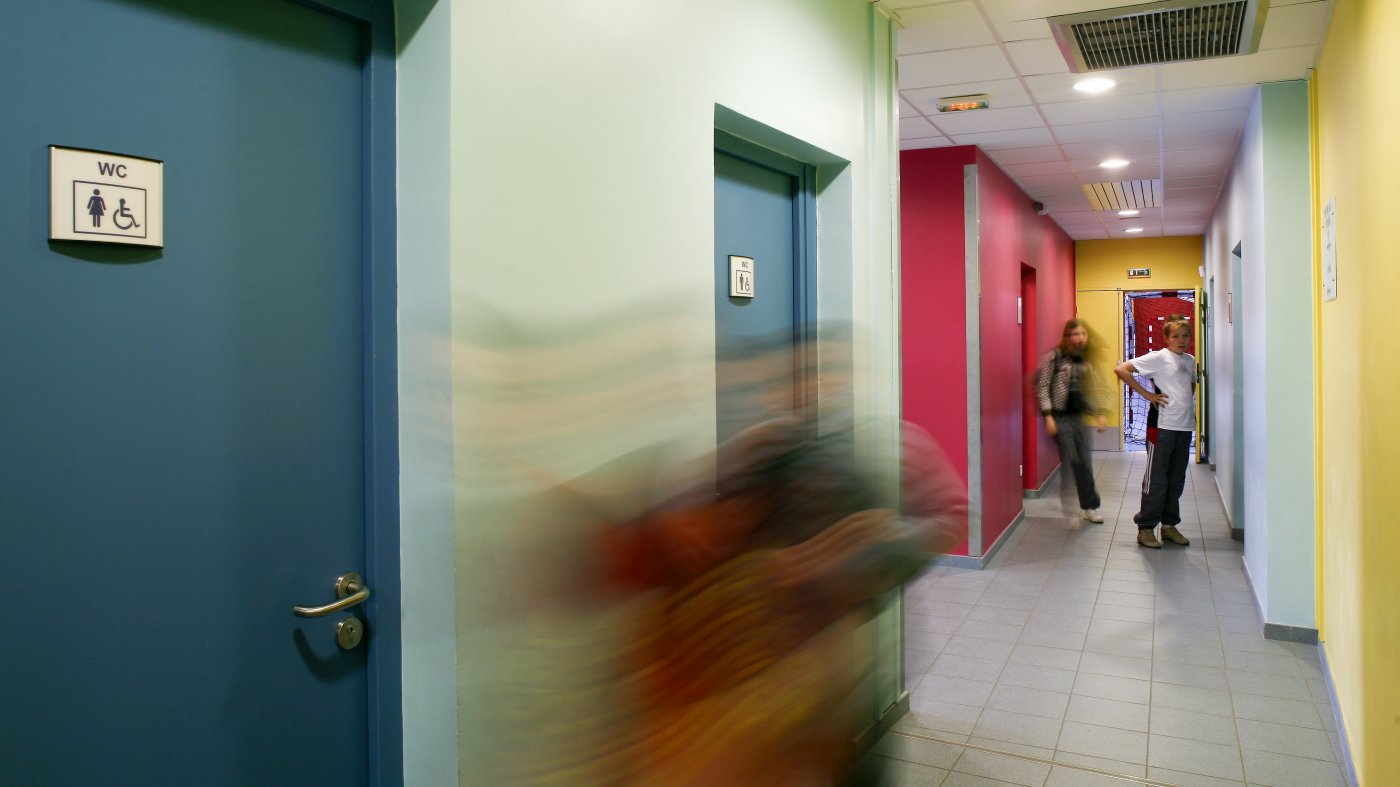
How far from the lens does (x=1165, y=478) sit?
266 inches

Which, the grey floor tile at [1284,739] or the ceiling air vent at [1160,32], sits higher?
the ceiling air vent at [1160,32]

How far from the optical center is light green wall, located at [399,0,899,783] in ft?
3.62

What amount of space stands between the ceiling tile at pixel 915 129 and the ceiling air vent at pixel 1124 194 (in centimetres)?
289

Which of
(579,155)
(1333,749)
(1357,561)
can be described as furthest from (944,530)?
(1333,749)

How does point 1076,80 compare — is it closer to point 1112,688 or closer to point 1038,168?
point 1038,168

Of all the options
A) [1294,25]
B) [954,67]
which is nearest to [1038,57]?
[954,67]

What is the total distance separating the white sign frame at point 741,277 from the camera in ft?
9.15

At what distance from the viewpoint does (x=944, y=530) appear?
1290 mm

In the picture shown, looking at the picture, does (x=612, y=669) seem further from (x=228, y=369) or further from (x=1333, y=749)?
(x=1333, y=749)

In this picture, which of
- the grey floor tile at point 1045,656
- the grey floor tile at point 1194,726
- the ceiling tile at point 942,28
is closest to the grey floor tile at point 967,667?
the grey floor tile at point 1045,656

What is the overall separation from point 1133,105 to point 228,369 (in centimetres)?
532

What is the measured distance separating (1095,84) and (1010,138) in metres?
1.24

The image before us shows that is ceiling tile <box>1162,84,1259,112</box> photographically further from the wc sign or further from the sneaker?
the wc sign

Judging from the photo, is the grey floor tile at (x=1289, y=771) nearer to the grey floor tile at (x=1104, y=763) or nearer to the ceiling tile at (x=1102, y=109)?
the grey floor tile at (x=1104, y=763)
